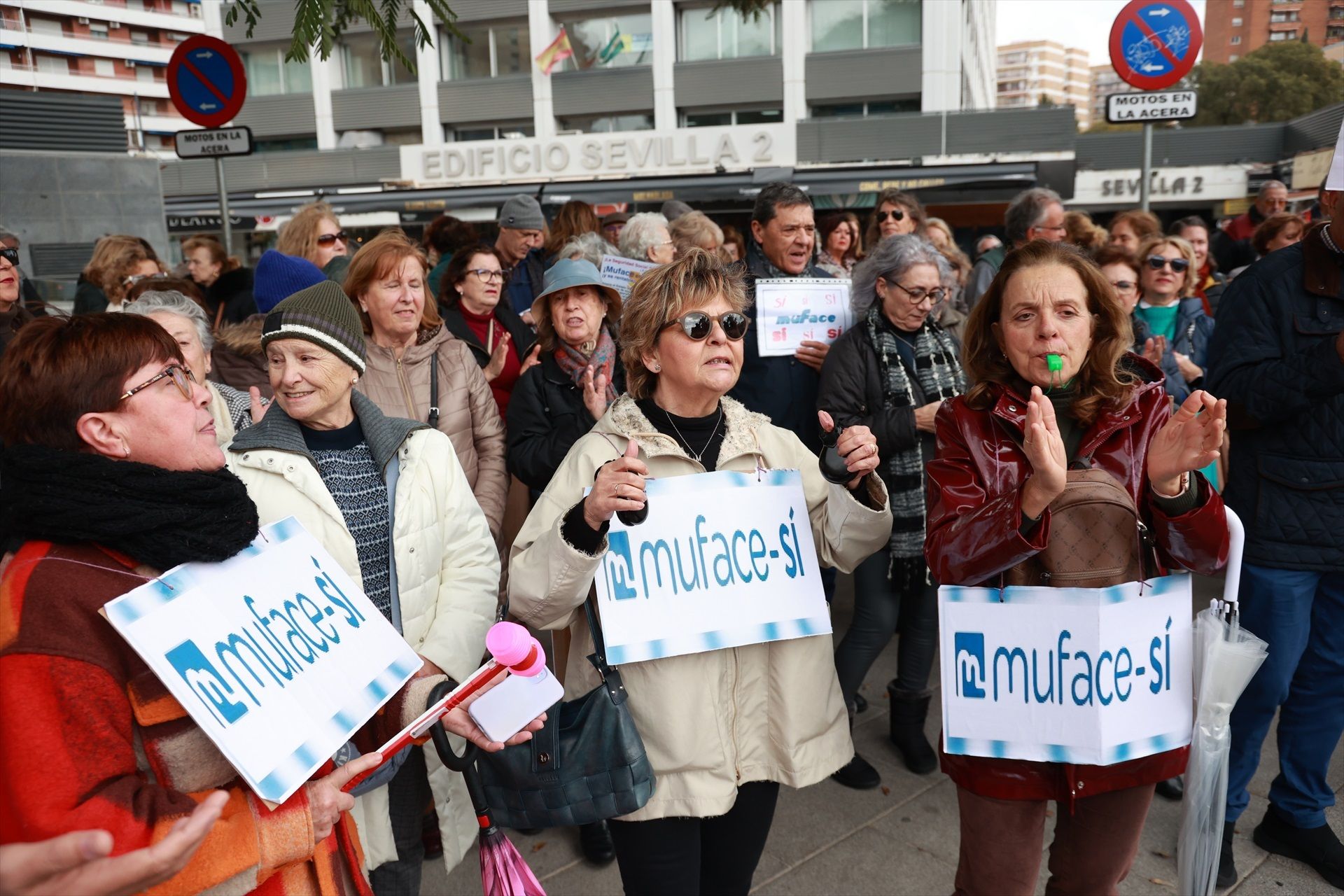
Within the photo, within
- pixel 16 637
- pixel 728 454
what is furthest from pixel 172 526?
pixel 728 454

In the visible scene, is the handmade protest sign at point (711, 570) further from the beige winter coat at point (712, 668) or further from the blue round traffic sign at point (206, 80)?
the blue round traffic sign at point (206, 80)

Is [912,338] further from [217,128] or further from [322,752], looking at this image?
[217,128]

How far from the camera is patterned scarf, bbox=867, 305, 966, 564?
12.6 ft

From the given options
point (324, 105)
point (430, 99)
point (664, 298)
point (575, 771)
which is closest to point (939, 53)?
point (430, 99)

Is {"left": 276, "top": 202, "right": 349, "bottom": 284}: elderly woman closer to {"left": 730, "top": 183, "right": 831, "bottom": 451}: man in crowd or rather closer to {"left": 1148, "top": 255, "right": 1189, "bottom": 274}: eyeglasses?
{"left": 730, "top": 183, "right": 831, "bottom": 451}: man in crowd

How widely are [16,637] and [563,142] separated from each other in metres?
26.7

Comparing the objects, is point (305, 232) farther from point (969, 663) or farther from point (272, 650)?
point (969, 663)

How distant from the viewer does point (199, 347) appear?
3.31 meters

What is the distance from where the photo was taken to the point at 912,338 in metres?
3.97

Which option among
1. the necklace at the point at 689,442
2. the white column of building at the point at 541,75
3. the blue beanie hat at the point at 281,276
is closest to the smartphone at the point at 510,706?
the necklace at the point at 689,442

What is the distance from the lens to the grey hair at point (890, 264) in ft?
12.6

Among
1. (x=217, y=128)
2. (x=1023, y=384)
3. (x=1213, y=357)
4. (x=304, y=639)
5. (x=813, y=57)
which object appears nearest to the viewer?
(x=304, y=639)

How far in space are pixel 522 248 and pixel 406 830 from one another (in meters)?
4.45

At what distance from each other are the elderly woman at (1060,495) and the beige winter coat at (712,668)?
11.1 inches
